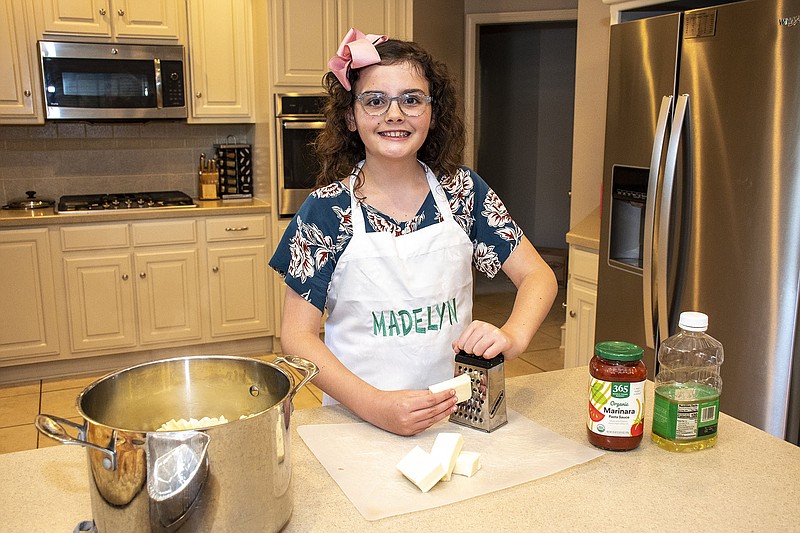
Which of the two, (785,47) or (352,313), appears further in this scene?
(785,47)

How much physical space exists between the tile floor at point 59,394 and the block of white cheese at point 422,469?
1979 mm

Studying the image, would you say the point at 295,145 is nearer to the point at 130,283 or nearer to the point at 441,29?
the point at 130,283

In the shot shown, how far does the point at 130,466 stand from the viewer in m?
0.84

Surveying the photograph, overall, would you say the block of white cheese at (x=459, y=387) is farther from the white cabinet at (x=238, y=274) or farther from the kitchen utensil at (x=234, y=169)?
the kitchen utensil at (x=234, y=169)

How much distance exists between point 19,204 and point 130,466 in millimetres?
3661

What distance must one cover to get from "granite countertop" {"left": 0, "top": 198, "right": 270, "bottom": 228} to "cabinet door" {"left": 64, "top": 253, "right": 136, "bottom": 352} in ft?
0.68

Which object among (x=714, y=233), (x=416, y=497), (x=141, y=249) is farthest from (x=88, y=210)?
(x=416, y=497)

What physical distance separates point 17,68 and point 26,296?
117 centimetres

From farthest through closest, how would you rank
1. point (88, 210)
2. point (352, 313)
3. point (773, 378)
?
point (88, 210), point (773, 378), point (352, 313)

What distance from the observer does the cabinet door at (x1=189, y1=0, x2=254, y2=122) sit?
4105mm

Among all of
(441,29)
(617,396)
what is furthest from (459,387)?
(441,29)

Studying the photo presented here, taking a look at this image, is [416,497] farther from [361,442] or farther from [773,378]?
[773,378]

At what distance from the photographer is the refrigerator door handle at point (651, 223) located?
2.44 m

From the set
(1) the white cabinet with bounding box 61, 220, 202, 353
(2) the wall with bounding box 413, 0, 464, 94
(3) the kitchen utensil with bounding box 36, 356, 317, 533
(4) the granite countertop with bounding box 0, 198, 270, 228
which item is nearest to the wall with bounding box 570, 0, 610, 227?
(2) the wall with bounding box 413, 0, 464, 94
